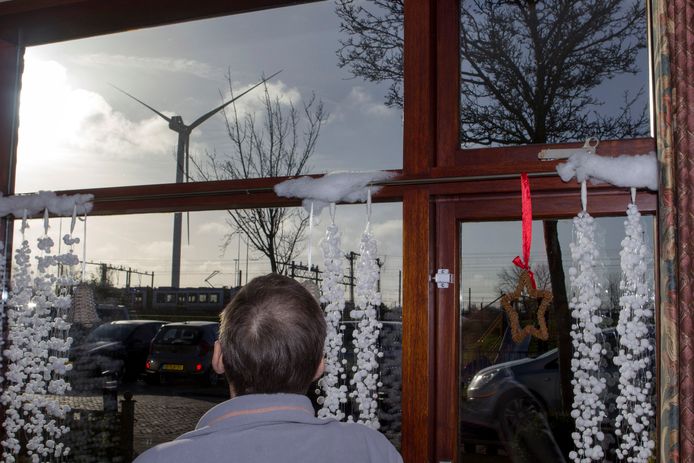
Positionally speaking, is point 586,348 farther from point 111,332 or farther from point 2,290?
point 2,290

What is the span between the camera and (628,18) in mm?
1965

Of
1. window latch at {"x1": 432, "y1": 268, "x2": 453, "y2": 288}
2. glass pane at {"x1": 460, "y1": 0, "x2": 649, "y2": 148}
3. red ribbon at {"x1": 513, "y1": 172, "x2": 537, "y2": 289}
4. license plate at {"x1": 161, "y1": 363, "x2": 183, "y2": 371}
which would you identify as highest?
glass pane at {"x1": 460, "y1": 0, "x2": 649, "y2": 148}

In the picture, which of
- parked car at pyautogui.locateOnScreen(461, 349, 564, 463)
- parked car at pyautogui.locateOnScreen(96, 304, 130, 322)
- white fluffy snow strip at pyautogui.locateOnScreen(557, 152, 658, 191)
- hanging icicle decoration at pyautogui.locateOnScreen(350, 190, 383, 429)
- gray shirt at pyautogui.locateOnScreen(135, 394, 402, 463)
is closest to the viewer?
gray shirt at pyautogui.locateOnScreen(135, 394, 402, 463)

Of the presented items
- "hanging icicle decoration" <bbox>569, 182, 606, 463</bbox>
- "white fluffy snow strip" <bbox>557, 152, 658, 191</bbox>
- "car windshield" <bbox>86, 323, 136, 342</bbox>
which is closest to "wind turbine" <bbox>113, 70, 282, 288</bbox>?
"car windshield" <bbox>86, 323, 136, 342</bbox>

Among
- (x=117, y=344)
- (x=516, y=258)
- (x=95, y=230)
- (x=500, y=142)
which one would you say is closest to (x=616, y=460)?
(x=516, y=258)

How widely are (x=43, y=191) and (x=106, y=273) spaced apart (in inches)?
15.2

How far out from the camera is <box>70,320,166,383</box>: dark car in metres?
2.50

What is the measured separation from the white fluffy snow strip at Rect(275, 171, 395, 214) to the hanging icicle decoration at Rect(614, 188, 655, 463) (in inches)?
28.2

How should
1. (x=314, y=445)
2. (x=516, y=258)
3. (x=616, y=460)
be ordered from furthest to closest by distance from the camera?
(x=516, y=258) < (x=616, y=460) < (x=314, y=445)

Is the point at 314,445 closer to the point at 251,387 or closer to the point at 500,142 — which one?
the point at 251,387

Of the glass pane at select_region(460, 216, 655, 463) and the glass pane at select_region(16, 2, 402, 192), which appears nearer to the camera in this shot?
the glass pane at select_region(460, 216, 655, 463)

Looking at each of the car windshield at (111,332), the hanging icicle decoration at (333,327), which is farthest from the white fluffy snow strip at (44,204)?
the hanging icicle decoration at (333,327)

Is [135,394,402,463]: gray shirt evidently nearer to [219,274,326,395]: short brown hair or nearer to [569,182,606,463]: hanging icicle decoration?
[219,274,326,395]: short brown hair

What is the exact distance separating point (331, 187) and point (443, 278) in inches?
17.9
